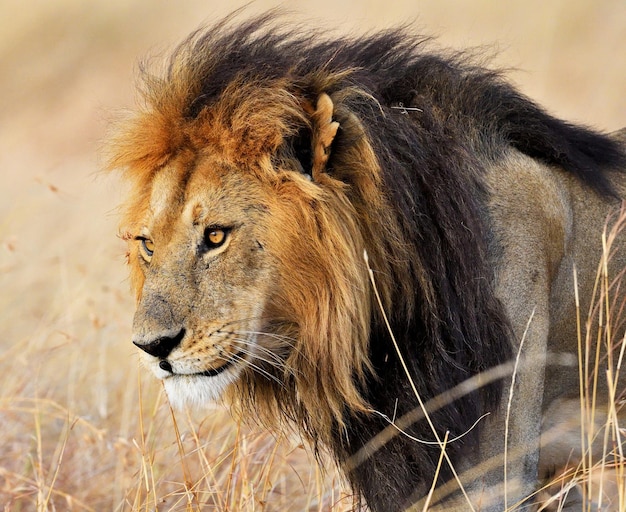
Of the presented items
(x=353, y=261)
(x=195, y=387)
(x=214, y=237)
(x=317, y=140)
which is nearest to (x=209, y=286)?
(x=214, y=237)

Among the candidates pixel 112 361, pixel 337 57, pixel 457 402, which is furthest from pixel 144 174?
pixel 112 361

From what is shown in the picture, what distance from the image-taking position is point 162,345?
3.33 metres

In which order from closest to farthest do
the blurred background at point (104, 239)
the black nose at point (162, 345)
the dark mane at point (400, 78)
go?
the black nose at point (162, 345) → the dark mane at point (400, 78) → the blurred background at point (104, 239)

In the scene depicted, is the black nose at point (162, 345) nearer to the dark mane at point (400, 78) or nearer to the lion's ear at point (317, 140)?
the lion's ear at point (317, 140)

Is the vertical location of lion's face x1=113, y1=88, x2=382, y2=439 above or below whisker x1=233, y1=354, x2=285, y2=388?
above

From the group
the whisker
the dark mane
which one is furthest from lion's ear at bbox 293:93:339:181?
the whisker

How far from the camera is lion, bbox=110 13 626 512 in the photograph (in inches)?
136

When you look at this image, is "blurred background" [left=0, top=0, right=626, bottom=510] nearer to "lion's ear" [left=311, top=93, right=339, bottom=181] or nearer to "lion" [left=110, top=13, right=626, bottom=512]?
"lion" [left=110, top=13, right=626, bottom=512]

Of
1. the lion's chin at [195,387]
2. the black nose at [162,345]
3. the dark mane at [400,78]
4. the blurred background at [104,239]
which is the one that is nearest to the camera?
the black nose at [162,345]

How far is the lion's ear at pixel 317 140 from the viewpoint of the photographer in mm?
3434

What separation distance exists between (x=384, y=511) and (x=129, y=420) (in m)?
3.20

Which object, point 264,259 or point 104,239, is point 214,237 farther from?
point 104,239

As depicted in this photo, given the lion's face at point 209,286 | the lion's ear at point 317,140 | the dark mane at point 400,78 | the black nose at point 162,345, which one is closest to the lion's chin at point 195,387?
the lion's face at point 209,286

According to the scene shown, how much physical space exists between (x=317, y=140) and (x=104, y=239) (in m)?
7.02
